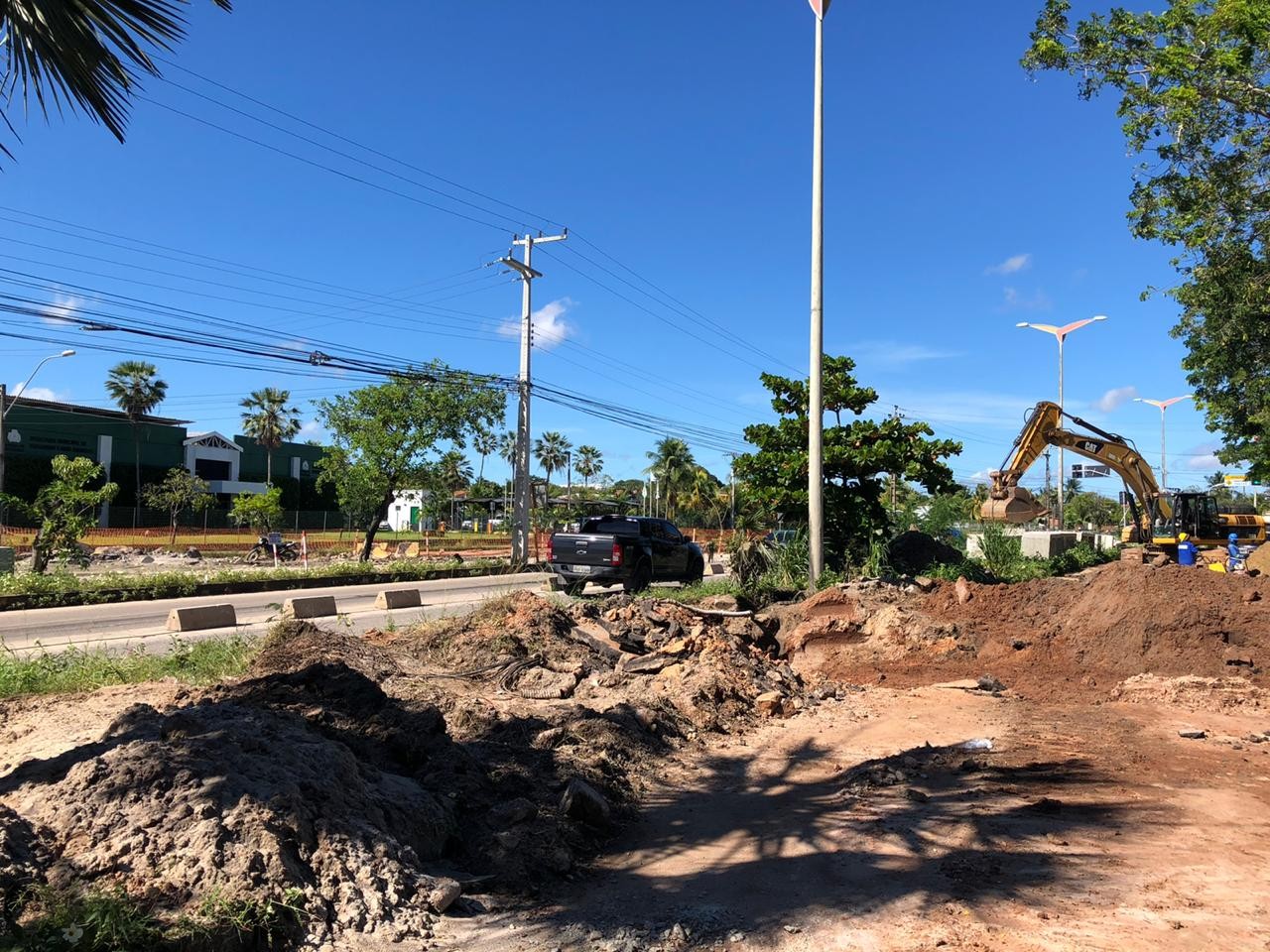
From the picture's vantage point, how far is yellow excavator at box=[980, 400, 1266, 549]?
21.1m

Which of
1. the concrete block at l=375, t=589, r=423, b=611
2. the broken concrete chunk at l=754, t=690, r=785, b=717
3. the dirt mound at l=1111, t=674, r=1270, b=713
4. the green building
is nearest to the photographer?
the broken concrete chunk at l=754, t=690, r=785, b=717

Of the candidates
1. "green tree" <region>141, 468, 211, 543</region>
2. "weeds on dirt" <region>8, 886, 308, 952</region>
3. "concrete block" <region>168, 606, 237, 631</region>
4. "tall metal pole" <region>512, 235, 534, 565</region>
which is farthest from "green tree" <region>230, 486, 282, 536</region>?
"weeds on dirt" <region>8, 886, 308, 952</region>

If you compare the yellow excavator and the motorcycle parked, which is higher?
the yellow excavator

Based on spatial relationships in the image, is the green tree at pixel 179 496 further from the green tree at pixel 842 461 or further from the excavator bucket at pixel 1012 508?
the excavator bucket at pixel 1012 508

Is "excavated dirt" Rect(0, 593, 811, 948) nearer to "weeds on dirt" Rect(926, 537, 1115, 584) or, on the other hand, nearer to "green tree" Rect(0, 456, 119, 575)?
"weeds on dirt" Rect(926, 537, 1115, 584)

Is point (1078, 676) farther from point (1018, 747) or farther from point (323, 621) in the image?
point (323, 621)

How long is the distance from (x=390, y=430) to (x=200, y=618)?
15913mm

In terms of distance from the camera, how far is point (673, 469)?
77.1 meters

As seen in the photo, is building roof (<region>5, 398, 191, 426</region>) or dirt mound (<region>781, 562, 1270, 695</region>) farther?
building roof (<region>5, 398, 191, 426</region>)

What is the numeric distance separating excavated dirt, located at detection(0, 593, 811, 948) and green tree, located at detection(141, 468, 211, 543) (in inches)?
1677

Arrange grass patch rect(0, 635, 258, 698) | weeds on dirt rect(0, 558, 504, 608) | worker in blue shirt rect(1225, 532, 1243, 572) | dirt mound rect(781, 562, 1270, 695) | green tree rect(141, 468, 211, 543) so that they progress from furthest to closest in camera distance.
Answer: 1. green tree rect(141, 468, 211, 543)
2. worker in blue shirt rect(1225, 532, 1243, 572)
3. weeds on dirt rect(0, 558, 504, 608)
4. dirt mound rect(781, 562, 1270, 695)
5. grass patch rect(0, 635, 258, 698)

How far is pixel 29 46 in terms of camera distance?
14.6ft

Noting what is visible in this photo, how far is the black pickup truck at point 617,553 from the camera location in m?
18.3

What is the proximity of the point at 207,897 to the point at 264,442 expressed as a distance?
228 ft
